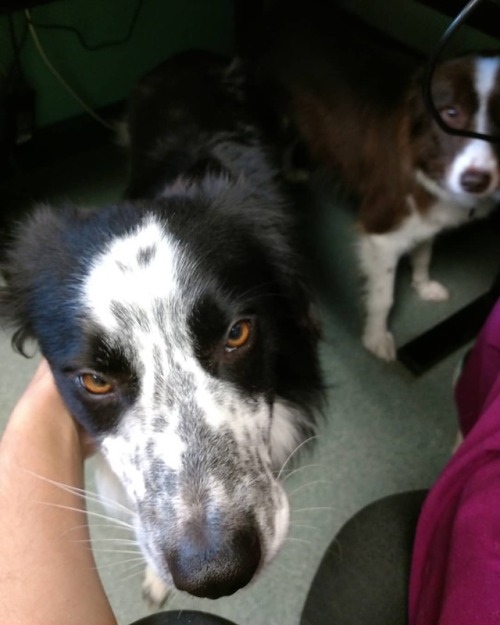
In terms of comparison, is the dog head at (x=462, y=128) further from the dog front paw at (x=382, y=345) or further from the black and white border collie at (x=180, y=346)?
the black and white border collie at (x=180, y=346)

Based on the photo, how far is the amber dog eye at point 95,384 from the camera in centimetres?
94

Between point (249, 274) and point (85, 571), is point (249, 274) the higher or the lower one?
the higher one

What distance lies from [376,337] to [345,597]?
1.22 m

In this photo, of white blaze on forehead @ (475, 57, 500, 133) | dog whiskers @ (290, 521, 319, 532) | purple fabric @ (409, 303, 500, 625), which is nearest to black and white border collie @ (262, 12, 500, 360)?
white blaze on forehead @ (475, 57, 500, 133)

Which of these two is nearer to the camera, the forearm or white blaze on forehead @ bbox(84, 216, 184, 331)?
the forearm

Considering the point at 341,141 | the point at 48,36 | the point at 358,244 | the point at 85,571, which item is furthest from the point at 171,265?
the point at 48,36

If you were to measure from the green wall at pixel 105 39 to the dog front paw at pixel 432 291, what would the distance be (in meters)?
1.52

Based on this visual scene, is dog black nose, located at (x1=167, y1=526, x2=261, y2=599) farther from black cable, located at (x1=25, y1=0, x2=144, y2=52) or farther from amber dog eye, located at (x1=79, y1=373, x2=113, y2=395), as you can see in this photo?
black cable, located at (x1=25, y1=0, x2=144, y2=52)

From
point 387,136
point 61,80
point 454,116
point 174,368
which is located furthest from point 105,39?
point 174,368

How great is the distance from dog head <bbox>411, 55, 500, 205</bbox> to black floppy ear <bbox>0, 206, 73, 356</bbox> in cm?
104

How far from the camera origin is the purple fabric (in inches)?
25.9

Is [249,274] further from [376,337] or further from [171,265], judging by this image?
[376,337]

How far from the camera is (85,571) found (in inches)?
34.7

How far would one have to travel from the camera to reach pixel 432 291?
2.09 meters
